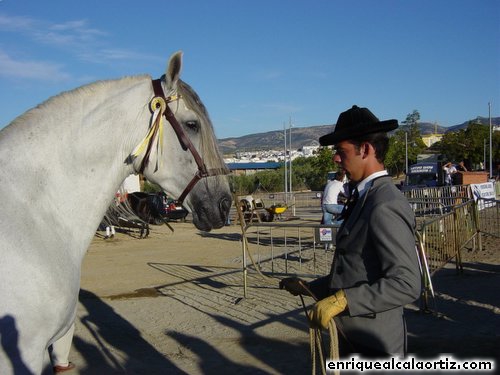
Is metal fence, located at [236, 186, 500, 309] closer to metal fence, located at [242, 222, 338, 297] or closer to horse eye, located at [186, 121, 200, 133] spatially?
metal fence, located at [242, 222, 338, 297]

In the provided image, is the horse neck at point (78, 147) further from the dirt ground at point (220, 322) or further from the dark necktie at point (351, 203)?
the dirt ground at point (220, 322)

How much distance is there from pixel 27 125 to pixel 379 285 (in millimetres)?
1917

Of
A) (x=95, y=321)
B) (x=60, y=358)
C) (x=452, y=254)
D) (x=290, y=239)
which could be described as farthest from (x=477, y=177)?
(x=60, y=358)

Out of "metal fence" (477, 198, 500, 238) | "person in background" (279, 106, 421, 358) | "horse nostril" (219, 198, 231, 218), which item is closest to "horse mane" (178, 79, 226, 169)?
"horse nostril" (219, 198, 231, 218)

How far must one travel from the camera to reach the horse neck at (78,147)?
2479 millimetres

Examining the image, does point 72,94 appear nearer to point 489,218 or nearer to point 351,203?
point 351,203

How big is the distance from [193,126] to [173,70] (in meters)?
0.33

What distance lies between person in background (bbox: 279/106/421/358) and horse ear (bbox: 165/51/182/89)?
3.02 feet

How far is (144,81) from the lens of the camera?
2.81m

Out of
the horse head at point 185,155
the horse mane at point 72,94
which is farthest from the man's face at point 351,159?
the horse mane at point 72,94

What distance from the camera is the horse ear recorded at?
267 centimetres

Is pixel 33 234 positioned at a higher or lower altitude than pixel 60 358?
higher

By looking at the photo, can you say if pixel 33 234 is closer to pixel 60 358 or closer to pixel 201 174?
pixel 201 174

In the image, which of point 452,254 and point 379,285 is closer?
point 379,285
